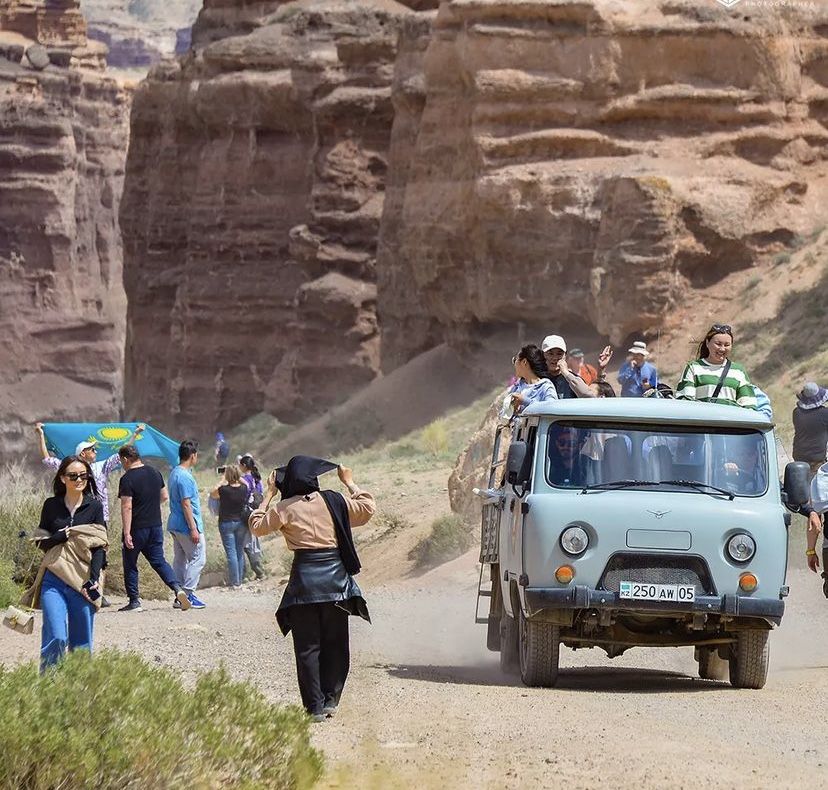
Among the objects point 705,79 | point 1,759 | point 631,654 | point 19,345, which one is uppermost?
point 705,79

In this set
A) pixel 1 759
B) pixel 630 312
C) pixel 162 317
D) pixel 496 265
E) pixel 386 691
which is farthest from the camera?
pixel 162 317

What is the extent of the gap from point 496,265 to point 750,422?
24308 millimetres

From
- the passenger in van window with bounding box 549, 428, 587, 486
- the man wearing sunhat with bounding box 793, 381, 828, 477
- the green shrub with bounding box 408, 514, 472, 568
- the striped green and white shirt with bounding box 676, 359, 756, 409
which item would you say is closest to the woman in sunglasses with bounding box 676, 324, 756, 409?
the striped green and white shirt with bounding box 676, 359, 756, 409

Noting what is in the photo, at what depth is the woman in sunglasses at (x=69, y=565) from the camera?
36.7 ft

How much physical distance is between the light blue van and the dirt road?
1.24ft

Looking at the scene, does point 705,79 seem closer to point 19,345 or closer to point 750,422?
point 750,422

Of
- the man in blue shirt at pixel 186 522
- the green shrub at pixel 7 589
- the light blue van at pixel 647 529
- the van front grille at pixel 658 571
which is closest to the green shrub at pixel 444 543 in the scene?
the man in blue shirt at pixel 186 522

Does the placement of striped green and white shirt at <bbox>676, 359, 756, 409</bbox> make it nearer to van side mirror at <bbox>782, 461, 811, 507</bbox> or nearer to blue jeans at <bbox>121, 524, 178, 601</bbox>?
van side mirror at <bbox>782, 461, 811, 507</bbox>

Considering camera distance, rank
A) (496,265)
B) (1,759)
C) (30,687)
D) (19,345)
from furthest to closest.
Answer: (19,345), (496,265), (30,687), (1,759)

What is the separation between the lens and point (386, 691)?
11508 mm

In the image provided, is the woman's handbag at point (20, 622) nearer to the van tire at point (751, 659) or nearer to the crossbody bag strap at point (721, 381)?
the van tire at point (751, 659)

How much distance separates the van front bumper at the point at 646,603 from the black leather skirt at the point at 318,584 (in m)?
1.58

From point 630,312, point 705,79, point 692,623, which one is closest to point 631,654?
point 692,623

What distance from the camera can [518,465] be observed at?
11.7 meters
